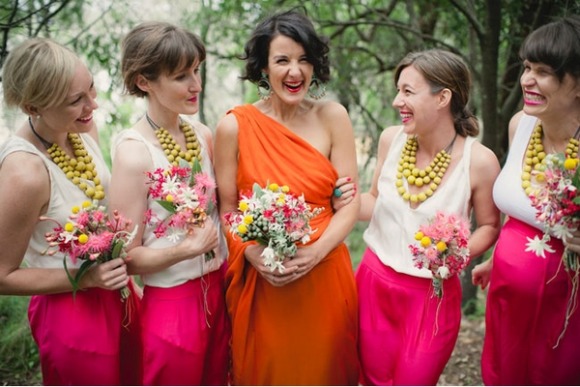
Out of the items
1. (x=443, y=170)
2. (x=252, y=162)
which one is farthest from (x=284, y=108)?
(x=443, y=170)

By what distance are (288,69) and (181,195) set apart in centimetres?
92

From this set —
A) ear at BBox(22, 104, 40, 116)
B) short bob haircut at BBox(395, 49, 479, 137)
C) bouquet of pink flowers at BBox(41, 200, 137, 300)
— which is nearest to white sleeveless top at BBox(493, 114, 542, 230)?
short bob haircut at BBox(395, 49, 479, 137)

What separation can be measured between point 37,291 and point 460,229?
78.9 inches

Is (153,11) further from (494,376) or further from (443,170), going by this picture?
(494,376)

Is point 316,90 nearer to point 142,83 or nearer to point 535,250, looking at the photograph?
point 142,83

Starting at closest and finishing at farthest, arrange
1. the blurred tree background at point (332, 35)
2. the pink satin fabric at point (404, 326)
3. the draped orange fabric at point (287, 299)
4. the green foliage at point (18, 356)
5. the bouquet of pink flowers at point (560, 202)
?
the bouquet of pink flowers at point (560, 202)
the pink satin fabric at point (404, 326)
the draped orange fabric at point (287, 299)
the blurred tree background at point (332, 35)
the green foliage at point (18, 356)

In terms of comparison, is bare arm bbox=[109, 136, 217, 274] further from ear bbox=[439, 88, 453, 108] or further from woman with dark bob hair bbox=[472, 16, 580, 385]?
woman with dark bob hair bbox=[472, 16, 580, 385]

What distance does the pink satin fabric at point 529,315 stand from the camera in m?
2.76

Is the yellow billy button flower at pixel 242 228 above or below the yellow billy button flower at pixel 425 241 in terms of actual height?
above

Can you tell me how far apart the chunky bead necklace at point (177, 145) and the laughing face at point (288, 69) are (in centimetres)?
53

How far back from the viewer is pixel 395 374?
2.97 metres

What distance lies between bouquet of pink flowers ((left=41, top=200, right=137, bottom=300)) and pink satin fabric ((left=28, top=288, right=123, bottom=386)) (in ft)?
0.64

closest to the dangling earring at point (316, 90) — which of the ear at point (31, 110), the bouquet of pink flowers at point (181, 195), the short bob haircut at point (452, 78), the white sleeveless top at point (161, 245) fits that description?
the short bob haircut at point (452, 78)

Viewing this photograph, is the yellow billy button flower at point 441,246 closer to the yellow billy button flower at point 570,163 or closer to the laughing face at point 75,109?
the yellow billy button flower at point 570,163
